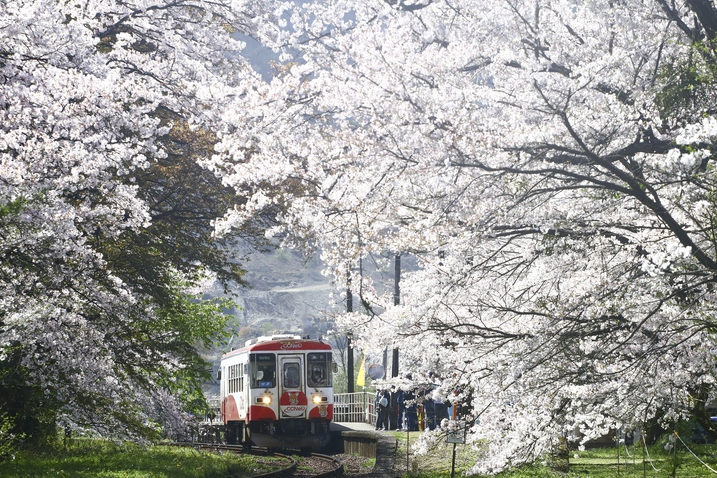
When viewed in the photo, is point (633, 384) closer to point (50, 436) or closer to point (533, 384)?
point (533, 384)

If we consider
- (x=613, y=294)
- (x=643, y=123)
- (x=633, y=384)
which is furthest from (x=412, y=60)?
(x=633, y=384)

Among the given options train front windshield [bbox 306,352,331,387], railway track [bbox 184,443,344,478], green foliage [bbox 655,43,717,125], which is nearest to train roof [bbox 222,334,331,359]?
train front windshield [bbox 306,352,331,387]

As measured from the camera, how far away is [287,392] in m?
22.4

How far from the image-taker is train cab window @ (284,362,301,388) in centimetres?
2252

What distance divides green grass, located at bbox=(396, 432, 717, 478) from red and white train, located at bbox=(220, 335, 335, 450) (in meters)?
5.72

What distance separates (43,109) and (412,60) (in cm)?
464

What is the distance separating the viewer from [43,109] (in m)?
10.3

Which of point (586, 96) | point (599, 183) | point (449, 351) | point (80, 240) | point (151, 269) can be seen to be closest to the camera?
point (599, 183)

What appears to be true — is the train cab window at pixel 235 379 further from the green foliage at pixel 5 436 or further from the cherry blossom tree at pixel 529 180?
the cherry blossom tree at pixel 529 180

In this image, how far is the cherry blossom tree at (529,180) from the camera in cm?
823

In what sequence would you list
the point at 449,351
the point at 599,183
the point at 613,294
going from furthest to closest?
1. the point at 449,351
2. the point at 613,294
3. the point at 599,183

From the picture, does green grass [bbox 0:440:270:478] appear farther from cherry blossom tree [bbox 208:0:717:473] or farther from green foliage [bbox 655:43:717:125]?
green foliage [bbox 655:43:717:125]

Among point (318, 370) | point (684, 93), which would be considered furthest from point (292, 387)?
point (684, 93)

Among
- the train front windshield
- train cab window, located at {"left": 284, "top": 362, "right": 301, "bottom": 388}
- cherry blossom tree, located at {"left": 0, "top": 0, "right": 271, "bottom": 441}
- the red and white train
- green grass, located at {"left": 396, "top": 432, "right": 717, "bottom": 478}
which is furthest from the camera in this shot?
the train front windshield
